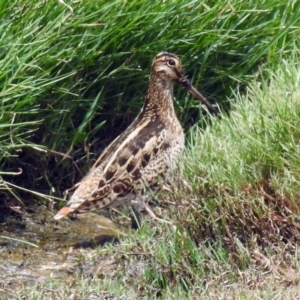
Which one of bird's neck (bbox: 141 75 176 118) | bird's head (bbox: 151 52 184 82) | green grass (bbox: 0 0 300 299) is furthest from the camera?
bird's neck (bbox: 141 75 176 118)

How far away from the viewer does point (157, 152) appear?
7.14 m

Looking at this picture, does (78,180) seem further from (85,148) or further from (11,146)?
(11,146)

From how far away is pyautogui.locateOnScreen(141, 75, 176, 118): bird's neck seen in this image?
7.36 metres

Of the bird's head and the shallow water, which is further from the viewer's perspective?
Result: the bird's head

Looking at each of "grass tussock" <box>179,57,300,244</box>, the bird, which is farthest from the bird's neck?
"grass tussock" <box>179,57,300,244</box>

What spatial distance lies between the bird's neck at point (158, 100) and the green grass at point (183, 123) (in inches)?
7.3

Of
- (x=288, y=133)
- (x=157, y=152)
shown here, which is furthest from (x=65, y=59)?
(x=288, y=133)

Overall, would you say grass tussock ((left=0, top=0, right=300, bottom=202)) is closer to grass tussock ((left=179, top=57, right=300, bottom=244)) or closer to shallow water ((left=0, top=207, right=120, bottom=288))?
shallow water ((left=0, top=207, right=120, bottom=288))

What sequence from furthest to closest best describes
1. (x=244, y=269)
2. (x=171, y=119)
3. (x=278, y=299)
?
(x=171, y=119)
(x=244, y=269)
(x=278, y=299)

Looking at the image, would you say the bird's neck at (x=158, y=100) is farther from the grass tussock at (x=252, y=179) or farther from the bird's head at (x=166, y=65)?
the grass tussock at (x=252, y=179)

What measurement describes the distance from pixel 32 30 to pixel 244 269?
196 centimetres

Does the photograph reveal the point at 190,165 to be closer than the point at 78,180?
Yes

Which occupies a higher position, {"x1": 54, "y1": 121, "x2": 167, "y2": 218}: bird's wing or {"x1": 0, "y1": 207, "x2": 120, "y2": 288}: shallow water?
{"x1": 54, "y1": 121, "x2": 167, "y2": 218}: bird's wing

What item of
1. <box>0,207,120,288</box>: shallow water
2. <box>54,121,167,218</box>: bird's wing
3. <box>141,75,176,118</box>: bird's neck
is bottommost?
<box>0,207,120,288</box>: shallow water
